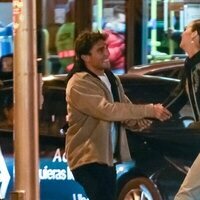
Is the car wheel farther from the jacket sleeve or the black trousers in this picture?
Result: the jacket sleeve

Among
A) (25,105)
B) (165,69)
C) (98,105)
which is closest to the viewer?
(25,105)

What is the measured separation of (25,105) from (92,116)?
0.57m

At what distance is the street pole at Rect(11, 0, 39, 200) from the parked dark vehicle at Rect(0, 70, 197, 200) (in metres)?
1.87

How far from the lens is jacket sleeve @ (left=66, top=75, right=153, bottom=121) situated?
6664 millimetres

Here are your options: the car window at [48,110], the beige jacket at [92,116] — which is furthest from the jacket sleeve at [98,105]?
the car window at [48,110]

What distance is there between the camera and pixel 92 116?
6.73 meters

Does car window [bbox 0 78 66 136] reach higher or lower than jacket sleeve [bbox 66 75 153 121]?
lower

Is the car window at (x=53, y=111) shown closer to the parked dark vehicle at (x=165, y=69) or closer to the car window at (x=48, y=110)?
the car window at (x=48, y=110)

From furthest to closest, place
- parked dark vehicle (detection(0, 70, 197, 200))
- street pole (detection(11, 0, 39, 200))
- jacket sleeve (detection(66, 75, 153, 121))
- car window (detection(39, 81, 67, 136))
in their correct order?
car window (detection(39, 81, 67, 136)) < parked dark vehicle (detection(0, 70, 197, 200)) < jacket sleeve (detection(66, 75, 153, 121)) < street pole (detection(11, 0, 39, 200))

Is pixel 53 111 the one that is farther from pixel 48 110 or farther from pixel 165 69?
pixel 165 69

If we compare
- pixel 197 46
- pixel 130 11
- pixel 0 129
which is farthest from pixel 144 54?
pixel 197 46

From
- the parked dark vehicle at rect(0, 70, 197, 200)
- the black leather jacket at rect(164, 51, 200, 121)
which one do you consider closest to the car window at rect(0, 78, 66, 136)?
the parked dark vehicle at rect(0, 70, 197, 200)

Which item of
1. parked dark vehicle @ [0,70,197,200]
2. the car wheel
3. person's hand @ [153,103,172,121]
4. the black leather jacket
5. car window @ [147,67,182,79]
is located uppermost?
the black leather jacket

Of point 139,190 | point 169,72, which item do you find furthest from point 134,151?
point 169,72
